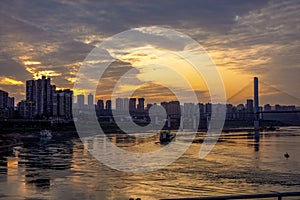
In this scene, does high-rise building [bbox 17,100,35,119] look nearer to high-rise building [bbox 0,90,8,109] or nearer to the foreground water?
high-rise building [bbox 0,90,8,109]

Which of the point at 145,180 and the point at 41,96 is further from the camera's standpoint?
the point at 41,96

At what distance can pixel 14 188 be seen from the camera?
42.8 ft

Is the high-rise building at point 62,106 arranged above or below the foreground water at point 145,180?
above

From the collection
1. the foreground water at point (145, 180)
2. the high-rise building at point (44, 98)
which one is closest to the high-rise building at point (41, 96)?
the high-rise building at point (44, 98)

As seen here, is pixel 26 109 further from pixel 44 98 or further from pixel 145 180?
pixel 145 180

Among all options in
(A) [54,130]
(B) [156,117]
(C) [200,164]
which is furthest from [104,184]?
(B) [156,117]

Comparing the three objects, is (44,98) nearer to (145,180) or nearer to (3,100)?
(3,100)

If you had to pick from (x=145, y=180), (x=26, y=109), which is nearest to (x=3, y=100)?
(x=26, y=109)

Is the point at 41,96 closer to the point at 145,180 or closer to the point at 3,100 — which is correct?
the point at 3,100

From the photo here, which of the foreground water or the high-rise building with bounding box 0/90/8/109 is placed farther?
the high-rise building with bounding box 0/90/8/109

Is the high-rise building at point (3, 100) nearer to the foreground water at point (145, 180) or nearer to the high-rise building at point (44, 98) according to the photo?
the high-rise building at point (44, 98)

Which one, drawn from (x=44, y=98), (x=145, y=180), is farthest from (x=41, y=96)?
(x=145, y=180)

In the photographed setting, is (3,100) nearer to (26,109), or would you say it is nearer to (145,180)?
(26,109)

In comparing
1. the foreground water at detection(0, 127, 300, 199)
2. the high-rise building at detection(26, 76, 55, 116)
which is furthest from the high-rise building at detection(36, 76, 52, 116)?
the foreground water at detection(0, 127, 300, 199)
